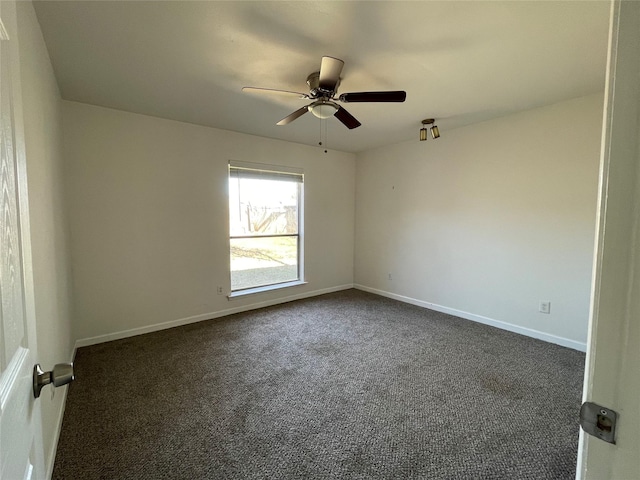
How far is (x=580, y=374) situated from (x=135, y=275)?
14.6ft

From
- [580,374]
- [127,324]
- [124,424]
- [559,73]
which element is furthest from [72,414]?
[559,73]

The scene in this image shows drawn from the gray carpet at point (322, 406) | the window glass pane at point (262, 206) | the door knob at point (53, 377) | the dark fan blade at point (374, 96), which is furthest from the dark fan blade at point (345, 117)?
the door knob at point (53, 377)

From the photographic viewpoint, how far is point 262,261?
14.7 feet

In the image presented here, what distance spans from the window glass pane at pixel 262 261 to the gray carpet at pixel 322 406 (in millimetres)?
986

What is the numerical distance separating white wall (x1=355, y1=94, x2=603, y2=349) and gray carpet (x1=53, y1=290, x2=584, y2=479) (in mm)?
520

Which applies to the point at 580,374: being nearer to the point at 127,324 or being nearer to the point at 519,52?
the point at 519,52

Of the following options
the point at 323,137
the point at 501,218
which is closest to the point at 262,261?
the point at 323,137

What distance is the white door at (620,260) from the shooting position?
1.48 ft

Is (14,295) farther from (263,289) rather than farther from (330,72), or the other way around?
(263,289)

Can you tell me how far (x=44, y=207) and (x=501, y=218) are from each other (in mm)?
4184

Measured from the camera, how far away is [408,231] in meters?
4.50

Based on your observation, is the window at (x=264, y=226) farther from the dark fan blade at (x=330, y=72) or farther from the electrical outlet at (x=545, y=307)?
the electrical outlet at (x=545, y=307)

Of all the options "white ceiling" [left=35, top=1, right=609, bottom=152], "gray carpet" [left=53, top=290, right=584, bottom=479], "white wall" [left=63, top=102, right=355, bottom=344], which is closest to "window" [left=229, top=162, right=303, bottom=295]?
"white wall" [left=63, top=102, right=355, bottom=344]

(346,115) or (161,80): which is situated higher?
(161,80)
